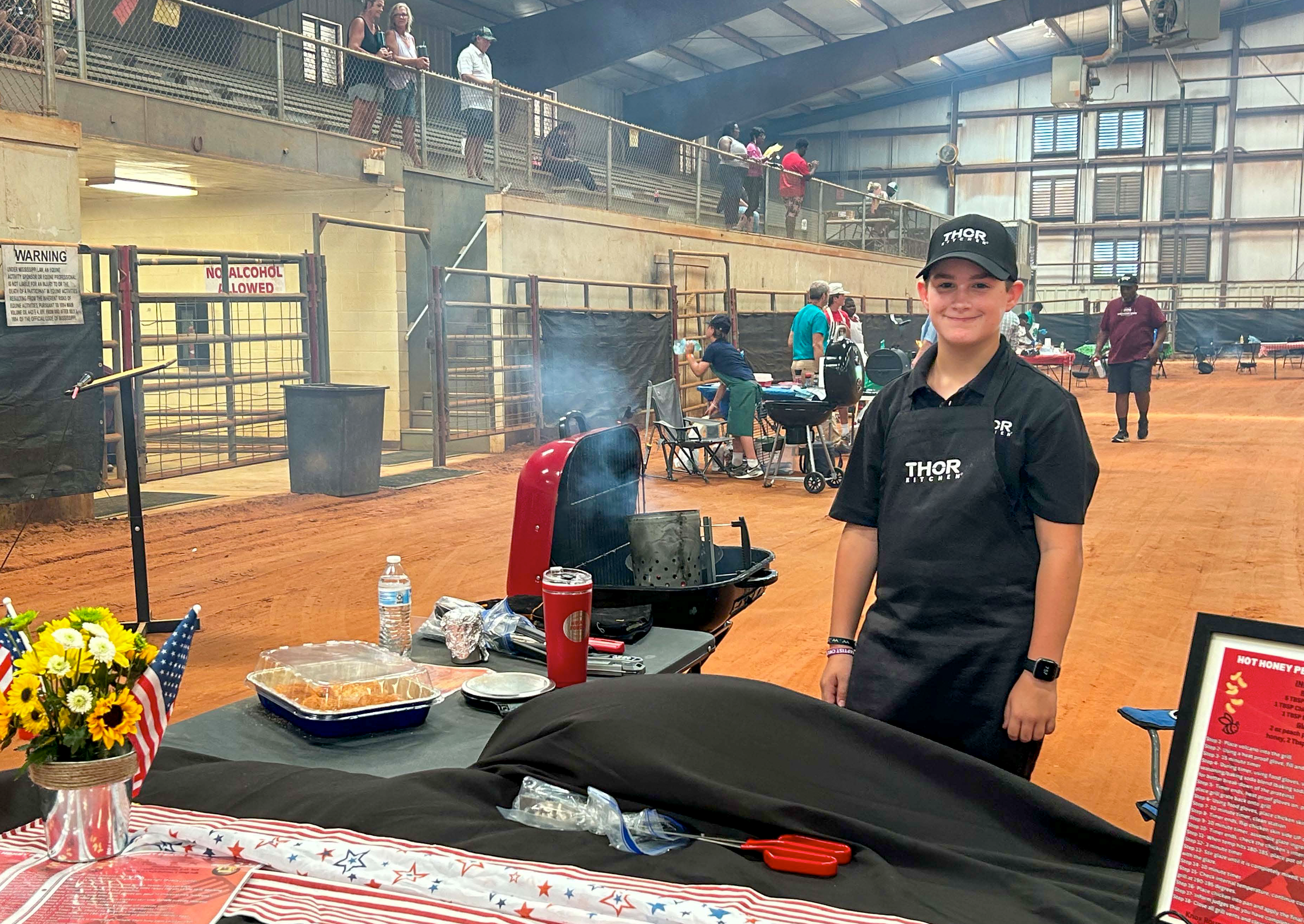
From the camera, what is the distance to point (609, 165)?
56.7 ft

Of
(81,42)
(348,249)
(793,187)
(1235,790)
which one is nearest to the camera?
(1235,790)

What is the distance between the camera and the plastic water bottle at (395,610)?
300 centimetres

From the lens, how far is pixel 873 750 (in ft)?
6.71

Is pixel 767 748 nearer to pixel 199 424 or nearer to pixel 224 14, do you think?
pixel 199 424

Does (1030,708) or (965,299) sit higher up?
(965,299)

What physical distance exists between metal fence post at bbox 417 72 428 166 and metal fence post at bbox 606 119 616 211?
3317 mm

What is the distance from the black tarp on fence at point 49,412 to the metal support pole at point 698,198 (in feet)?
40.9

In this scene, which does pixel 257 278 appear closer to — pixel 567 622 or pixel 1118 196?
pixel 567 622

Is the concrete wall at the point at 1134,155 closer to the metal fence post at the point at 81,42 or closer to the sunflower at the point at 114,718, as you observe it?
the metal fence post at the point at 81,42

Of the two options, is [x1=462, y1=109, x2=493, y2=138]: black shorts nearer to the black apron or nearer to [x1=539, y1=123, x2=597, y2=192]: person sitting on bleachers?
[x1=539, y1=123, x2=597, y2=192]: person sitting on bleachers

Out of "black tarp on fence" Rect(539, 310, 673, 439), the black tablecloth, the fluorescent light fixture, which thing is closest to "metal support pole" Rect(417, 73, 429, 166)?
"black tarp on fence" Rect(539, 310, 673, 439)

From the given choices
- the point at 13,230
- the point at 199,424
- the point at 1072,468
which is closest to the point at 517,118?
the point at 199,424

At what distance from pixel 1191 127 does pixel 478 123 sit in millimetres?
27921

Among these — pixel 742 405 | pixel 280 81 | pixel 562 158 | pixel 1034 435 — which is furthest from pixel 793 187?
pixel 1034 435
